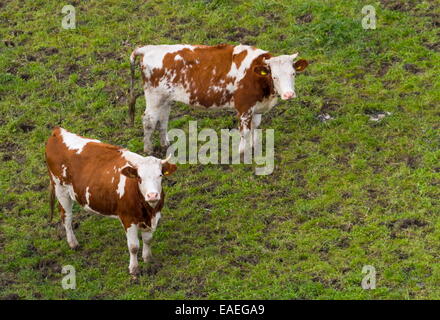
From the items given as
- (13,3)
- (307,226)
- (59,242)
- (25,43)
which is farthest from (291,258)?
(13,3)

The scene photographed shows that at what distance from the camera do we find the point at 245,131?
1702 centimetres

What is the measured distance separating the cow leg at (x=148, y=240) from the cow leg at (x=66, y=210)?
48.3 inches

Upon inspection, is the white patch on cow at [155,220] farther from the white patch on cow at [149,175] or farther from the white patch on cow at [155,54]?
the white patch on cow at [155,54]

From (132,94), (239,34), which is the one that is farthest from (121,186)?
(239,34)

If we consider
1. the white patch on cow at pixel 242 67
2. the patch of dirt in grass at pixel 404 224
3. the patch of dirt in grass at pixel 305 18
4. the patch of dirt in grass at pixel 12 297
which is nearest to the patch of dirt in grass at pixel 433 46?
the patch of dirt in grass at pixel 305 18

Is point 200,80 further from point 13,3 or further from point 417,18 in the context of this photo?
point 13,3

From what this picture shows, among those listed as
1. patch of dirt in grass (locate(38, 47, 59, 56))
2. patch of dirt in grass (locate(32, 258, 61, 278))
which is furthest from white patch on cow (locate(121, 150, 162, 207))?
patch of dirt in grass (locate(38, 47, 59, 56))

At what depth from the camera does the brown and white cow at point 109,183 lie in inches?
555

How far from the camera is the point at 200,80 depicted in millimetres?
16922

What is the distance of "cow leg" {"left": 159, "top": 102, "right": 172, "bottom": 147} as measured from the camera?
57.1 feet

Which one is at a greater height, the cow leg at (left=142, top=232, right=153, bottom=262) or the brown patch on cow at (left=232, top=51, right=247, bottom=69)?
the brown patch on cow at (left=232, top=51, right=247, bottom=69)

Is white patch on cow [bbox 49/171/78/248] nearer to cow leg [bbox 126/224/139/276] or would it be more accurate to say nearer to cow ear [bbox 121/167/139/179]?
cow leg [bbox 126/224/139/276]

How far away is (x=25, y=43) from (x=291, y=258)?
894 centimetres

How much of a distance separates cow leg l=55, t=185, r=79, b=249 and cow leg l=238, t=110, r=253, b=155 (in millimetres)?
3291
